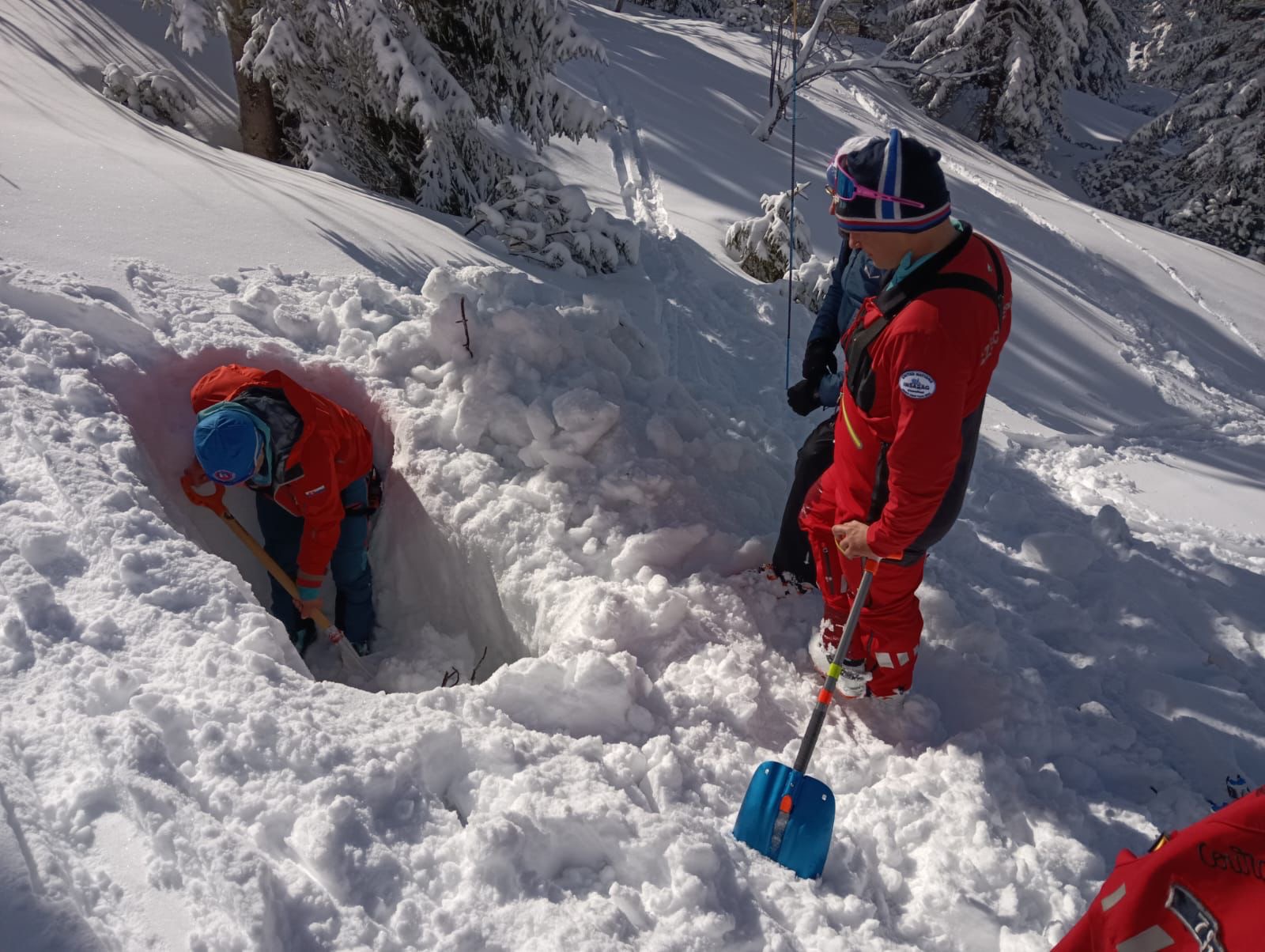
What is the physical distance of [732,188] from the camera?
10375mm

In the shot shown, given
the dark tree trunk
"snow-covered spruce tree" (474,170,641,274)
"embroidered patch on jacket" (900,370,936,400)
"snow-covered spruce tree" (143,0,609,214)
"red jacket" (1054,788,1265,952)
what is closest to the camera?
"red jacket" (1054,788,1265,952)

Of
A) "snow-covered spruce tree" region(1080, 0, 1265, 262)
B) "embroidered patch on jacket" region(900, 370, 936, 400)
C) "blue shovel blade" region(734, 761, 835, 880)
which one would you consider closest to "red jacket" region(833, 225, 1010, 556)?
"embroidered patch on jacket" region(900, 370, 936, 400)

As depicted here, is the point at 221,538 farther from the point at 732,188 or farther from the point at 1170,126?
the point at 1170,126

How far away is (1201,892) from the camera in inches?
50.4

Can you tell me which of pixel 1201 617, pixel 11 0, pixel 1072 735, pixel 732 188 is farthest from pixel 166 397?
pixel 732 188

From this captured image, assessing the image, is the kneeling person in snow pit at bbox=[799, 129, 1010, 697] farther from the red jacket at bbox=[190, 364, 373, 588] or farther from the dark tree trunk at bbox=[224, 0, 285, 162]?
the dark tree trunk at bbox=[224, 0, 285, 162]

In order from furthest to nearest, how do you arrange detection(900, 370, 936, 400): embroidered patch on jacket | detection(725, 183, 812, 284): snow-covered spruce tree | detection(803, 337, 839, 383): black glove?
detection(725, 183, 812, 284): snow-covered spruce tree
detection(803, 337, 839, 383): black glove
detection(900, 370, 936, 400): embroidered patch on jacket

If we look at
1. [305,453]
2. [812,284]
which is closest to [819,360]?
[305,453]

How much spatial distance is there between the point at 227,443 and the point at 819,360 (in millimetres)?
2382

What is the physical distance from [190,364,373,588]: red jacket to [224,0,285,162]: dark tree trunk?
15.8ft

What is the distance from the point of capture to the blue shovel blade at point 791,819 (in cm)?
222

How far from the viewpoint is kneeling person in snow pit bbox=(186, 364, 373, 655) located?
9.76 feet

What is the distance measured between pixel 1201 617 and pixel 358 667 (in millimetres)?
4095

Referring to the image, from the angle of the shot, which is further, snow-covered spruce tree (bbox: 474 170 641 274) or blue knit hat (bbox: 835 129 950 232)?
snow-covered spruce tree (bbox: 474 170 641 274)
